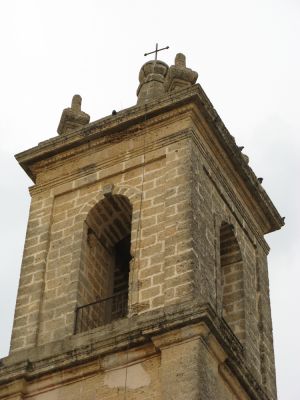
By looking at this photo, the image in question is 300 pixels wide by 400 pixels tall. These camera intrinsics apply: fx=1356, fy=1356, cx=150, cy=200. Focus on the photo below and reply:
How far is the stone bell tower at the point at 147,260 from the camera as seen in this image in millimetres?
16828

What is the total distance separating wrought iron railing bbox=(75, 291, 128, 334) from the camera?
1839 cm

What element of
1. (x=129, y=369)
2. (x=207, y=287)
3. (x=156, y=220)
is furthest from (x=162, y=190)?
(x=129, y=369)

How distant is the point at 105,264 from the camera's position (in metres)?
19.8

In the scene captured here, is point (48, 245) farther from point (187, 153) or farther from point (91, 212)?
point (187, 153)

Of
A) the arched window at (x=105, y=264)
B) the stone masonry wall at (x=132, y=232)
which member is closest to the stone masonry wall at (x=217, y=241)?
the stone masonry wall at (x=132, y=232)

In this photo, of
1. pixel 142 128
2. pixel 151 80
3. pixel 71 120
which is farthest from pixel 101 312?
pixel 151 80

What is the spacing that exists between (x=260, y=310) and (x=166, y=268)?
2679mm

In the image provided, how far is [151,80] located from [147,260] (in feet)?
13.5

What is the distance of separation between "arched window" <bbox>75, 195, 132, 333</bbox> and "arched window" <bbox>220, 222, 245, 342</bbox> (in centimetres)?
143

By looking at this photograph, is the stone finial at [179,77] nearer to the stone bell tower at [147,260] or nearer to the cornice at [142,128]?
the stone bell tower at [147,260]

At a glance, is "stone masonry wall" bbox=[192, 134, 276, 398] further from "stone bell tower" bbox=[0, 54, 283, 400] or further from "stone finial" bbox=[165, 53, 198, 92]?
"stone finial" bbox=[165, 53, 198, 92]

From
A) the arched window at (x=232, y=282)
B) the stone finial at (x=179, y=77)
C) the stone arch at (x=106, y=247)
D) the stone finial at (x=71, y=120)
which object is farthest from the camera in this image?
the stone finial at (x=71, y=120)

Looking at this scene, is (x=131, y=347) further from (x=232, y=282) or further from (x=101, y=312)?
(x=232, y=282)

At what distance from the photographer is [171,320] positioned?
16.8 metres
